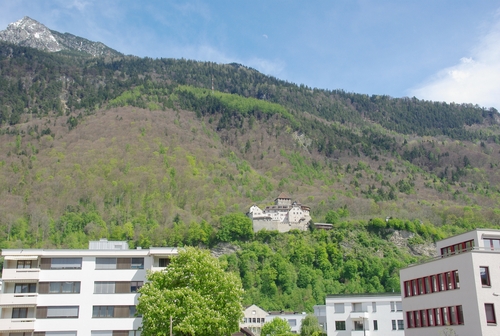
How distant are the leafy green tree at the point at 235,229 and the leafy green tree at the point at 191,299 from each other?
4409 inches

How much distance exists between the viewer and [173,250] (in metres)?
61.6

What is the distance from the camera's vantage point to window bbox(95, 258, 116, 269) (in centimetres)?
6075

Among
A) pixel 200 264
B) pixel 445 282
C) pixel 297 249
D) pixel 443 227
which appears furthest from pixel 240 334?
pixel 443 227

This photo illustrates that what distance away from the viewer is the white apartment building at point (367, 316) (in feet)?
265

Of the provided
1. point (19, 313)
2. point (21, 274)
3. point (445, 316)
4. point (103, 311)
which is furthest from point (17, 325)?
point (445, 316)

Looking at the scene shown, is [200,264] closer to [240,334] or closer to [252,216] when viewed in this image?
[240,334]

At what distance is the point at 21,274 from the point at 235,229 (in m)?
112

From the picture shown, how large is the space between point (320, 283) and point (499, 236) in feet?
334

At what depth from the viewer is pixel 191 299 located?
5197 cm

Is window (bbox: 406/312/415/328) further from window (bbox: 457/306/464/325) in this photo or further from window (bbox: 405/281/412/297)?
window (bbox: 457/306/464/325)

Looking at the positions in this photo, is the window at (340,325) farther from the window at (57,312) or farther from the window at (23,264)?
the window at (23,264)

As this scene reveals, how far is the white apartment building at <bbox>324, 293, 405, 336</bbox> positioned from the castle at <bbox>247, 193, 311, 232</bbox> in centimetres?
9423

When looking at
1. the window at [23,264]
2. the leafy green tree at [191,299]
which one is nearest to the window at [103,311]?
the leafy green tree at [191,299]

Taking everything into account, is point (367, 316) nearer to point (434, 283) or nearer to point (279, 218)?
point (434, 283)
